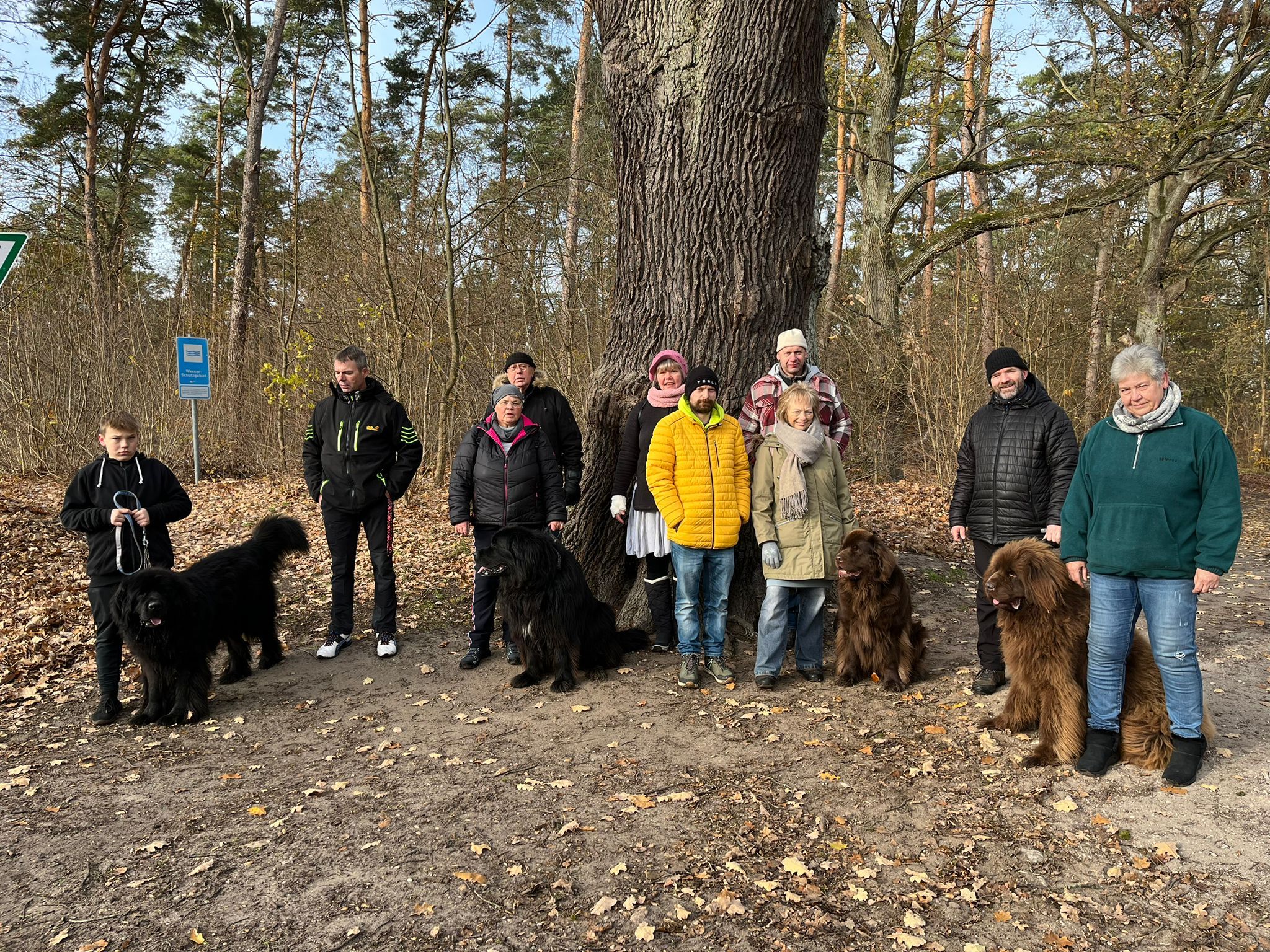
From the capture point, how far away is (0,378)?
12.0 metres

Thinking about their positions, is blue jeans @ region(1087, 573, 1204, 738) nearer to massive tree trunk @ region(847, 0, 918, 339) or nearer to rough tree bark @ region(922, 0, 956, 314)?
rough tree bark @ region(922, 0, 956, 314)

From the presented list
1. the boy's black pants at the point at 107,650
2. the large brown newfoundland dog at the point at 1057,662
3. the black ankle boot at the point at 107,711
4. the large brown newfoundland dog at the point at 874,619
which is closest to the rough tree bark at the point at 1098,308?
the large brown newfoundland dog at the point at 874,619

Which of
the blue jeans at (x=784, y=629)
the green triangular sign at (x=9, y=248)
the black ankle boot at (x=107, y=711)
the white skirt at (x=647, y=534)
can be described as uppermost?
the green triangular sign at (x=9, y=248)

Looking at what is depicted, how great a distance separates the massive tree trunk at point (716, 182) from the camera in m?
5.51

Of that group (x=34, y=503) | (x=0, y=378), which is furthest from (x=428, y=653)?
(x=0, y=378)

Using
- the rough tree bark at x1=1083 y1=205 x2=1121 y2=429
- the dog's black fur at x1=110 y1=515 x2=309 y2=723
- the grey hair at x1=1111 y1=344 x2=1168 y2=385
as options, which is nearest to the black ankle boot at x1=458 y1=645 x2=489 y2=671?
the dog's black fur at x1=110 y1=515 x2=309 y2=723

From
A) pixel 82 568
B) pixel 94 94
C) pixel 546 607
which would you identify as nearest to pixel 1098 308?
pixel 546 607

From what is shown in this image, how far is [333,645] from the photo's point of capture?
5.81 meters

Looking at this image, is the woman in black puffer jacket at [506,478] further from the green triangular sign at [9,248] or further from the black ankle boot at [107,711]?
the green triangular sign at [9,248]

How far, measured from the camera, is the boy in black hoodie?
4.71 metres

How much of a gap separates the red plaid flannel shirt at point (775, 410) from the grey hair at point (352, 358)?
2734mm

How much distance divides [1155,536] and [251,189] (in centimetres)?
1709

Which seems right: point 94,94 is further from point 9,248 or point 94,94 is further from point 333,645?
point 333,645

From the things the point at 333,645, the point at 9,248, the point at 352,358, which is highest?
the point at 9,248
